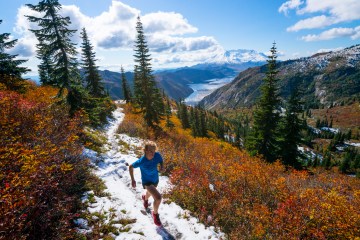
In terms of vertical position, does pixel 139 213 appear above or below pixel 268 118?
above

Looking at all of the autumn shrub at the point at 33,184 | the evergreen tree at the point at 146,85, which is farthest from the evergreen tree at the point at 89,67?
the autumn shrub at the point at 33,184

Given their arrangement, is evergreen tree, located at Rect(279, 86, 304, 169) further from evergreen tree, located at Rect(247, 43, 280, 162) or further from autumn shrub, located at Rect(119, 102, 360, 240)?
autumn shrub, located at Rect(119, 102, 360, 240)

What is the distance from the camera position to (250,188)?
9312 mm

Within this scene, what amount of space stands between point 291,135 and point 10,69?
2960 centimetres

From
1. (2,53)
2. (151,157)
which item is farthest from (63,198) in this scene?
(2,53)

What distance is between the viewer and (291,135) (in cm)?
2538

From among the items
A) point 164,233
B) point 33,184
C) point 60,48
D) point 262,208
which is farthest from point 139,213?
point 60,48

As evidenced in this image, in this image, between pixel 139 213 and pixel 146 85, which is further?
pixel 146 85

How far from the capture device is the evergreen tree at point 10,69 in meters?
16.3

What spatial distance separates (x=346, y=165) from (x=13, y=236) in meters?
116

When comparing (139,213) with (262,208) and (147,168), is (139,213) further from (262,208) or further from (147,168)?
(262,208)

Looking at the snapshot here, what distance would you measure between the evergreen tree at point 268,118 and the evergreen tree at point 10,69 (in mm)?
23706

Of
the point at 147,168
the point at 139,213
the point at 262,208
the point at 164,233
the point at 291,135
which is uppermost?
the point at 147,168

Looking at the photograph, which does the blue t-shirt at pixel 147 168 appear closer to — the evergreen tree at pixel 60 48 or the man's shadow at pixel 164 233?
the man's shadow at pixel 164 233
